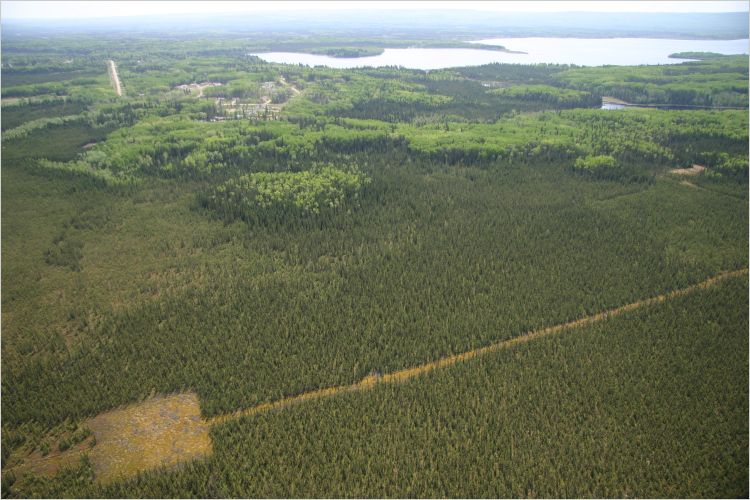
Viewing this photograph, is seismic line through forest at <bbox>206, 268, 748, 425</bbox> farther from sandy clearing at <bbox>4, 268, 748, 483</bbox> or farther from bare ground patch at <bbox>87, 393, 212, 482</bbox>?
bare ground patch at <bbox>87, 393, 212, 482</bbox>

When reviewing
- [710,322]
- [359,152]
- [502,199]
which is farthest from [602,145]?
[710,322]

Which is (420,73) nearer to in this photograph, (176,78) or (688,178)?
(176,78)

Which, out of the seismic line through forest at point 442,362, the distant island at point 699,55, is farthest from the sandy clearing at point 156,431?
the distant island at point 699,55

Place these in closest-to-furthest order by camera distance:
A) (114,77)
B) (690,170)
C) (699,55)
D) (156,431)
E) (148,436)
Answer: (148,436) < (156,431) < (690,170) < (114,77) < (699,55)

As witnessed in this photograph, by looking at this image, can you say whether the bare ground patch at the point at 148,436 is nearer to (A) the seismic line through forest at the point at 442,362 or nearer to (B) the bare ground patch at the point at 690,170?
(A) the seismic line through forest at the point at 442,362

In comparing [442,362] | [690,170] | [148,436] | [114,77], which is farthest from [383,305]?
[114,77]

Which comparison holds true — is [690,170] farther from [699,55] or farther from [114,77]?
[699,55]
